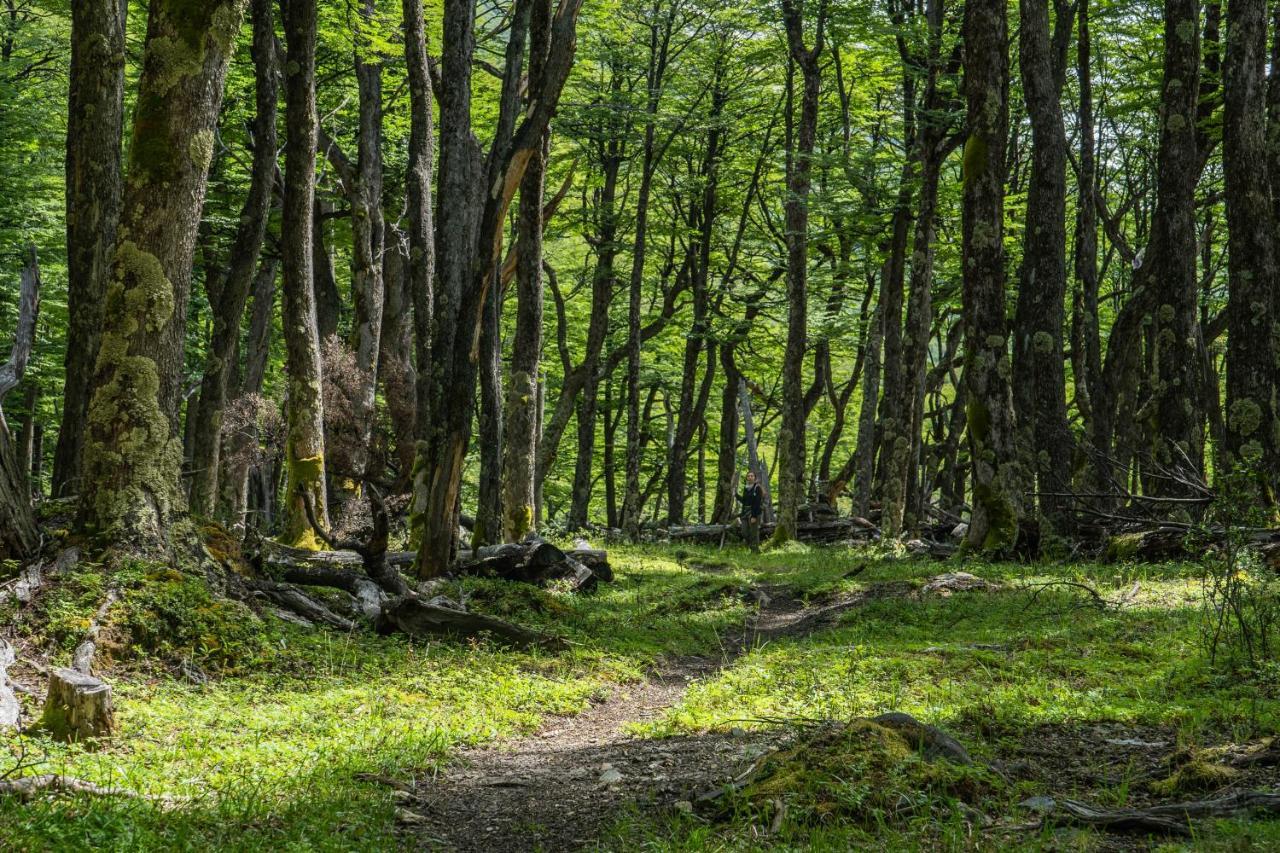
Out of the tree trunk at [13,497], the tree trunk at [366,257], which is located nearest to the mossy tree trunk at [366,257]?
the tree trunk at [366,257]

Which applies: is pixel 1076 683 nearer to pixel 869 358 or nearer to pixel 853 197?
pixel 869 358

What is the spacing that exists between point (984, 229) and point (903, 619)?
642cm

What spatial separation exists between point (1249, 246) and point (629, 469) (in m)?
14.2

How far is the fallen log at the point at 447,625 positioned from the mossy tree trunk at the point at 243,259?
4231 millimetres

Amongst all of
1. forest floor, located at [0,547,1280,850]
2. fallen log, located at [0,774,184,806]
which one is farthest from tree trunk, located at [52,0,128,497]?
fallen log, located at [0,774,184,806]

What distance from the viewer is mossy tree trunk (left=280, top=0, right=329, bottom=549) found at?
12656 mm

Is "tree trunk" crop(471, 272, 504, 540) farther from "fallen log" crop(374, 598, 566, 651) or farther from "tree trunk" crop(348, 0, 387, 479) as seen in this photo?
"tree trunk" crop(348, 0, 387, 479)

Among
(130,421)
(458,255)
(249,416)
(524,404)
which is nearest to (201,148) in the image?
(130,421)

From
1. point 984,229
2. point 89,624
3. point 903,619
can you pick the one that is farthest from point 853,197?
point 89,624

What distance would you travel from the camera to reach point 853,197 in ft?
83.7

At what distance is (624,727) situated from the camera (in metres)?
7.12

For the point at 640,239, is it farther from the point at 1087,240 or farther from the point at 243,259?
the point at 243,259

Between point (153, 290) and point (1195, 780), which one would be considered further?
point (153, 290)

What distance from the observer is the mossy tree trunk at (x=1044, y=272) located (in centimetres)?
1489
